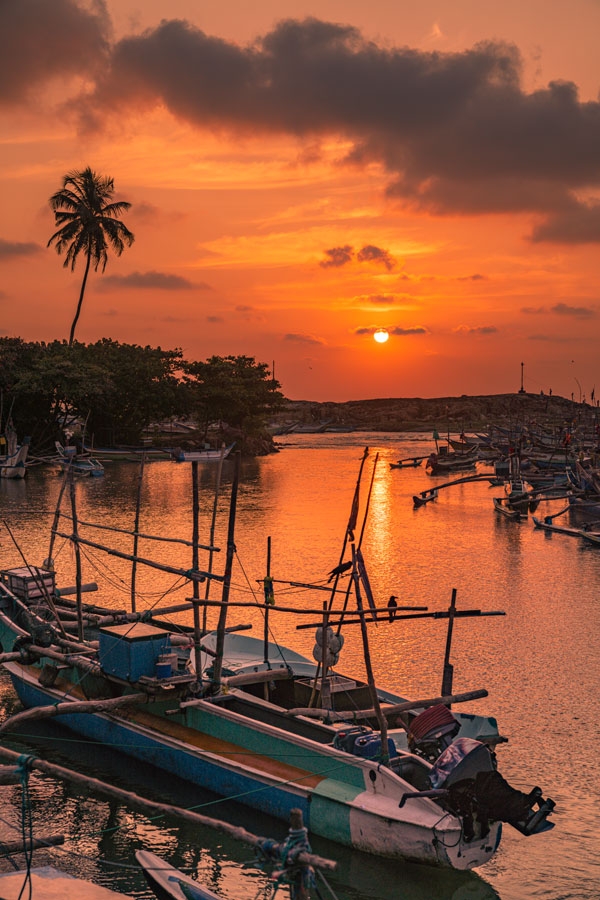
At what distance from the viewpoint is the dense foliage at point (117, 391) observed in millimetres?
77312

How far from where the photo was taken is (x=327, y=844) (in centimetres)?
1365

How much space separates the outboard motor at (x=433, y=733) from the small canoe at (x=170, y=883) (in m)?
4.97

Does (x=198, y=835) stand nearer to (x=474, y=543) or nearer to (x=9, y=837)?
(x=9, y=837)

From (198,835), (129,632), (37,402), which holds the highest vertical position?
(37,402)

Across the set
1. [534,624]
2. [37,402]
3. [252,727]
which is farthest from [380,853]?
[37,402]

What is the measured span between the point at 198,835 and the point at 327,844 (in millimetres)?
2073

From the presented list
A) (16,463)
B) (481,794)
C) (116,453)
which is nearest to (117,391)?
(116,453)

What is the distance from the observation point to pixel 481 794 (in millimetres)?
12500

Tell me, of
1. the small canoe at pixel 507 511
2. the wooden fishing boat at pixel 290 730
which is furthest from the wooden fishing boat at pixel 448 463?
the wooden fishing boat at pixel 290 730

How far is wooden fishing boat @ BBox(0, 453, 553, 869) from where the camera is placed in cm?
1265

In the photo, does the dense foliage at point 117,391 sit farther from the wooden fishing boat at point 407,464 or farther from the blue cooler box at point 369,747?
the blue cooler box at point 369,747

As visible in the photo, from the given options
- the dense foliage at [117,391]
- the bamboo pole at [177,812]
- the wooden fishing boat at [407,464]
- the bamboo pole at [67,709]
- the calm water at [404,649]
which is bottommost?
the calm water at [404,649]

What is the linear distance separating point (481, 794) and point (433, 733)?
2516 mm

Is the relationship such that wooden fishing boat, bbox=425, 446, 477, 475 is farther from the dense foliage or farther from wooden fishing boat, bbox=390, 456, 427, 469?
the dense foliage
